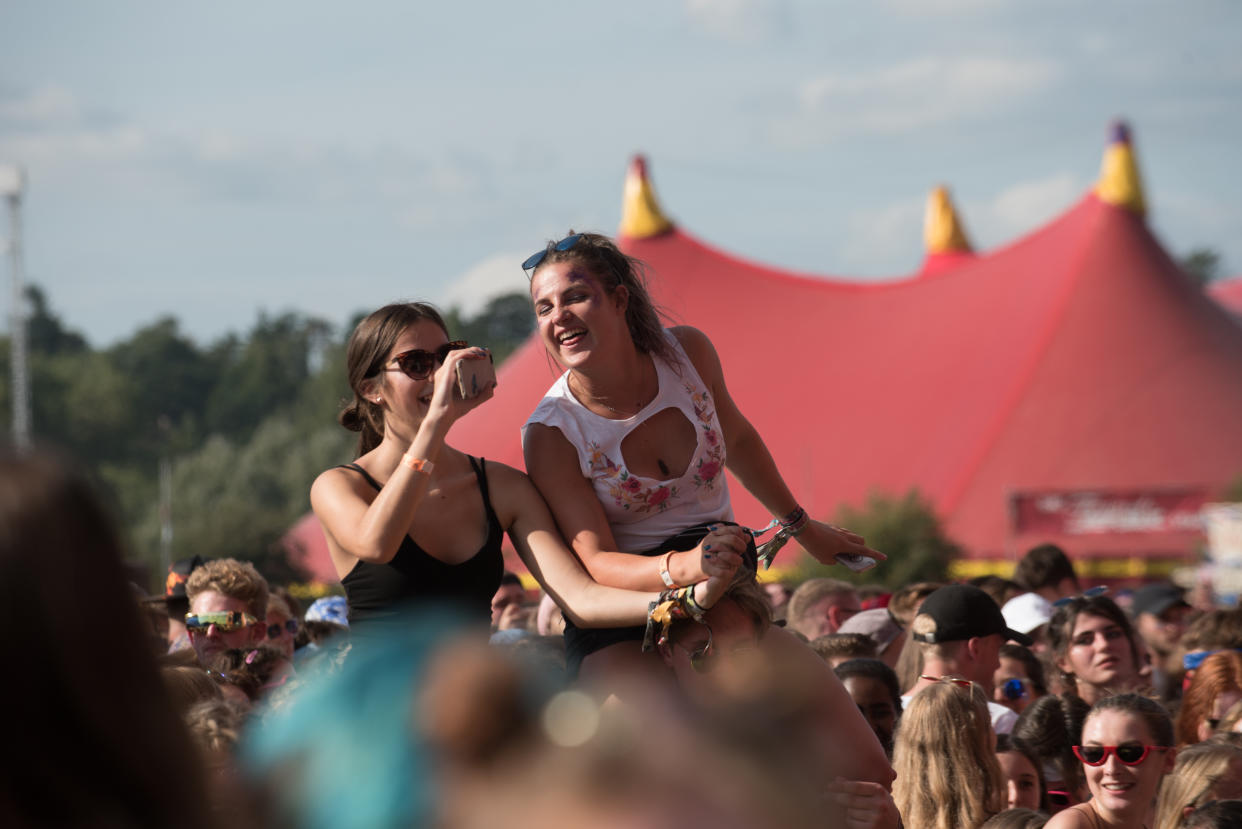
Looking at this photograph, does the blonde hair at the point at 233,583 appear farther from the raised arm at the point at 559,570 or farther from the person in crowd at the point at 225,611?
the raised arm at the point at 559,570

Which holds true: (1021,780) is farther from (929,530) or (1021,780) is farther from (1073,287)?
(1073,287)

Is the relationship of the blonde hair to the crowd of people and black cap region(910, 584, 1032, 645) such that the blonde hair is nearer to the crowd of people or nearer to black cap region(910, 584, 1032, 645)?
the crowd of people

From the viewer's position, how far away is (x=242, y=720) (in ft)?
8.03

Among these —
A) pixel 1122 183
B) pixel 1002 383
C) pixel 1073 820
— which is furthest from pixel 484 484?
pixel 1122 183

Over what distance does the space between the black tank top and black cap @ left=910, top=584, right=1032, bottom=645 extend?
200 cm

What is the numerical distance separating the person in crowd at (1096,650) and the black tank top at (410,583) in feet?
9.06

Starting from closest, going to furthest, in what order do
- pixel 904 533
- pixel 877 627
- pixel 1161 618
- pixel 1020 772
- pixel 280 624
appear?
pixel 1020 772 < pixel 280 624 < pixel 877 627 < pixel 1161 618 < pixel 904 533

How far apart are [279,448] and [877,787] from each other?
70734 millimetres

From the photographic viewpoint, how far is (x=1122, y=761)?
142 inches

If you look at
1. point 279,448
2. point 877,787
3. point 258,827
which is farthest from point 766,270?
point 279,448

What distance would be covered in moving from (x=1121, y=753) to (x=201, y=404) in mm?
100825

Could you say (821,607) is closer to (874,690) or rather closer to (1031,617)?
(1031,617)

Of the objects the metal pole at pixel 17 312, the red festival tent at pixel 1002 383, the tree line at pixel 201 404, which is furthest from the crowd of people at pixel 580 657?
the tree line at pixel 201 404

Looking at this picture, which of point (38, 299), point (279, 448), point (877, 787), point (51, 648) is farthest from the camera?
point (38, 299)
